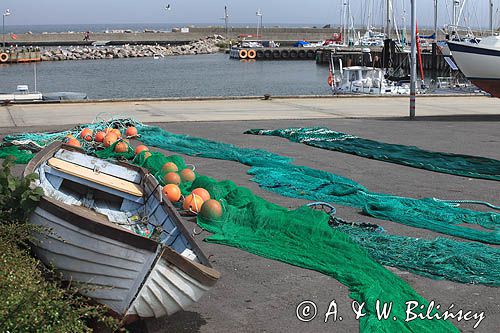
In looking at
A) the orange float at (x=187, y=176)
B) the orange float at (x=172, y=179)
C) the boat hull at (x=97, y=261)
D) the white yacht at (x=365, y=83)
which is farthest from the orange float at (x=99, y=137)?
the white yacht at (x=365, y=83)

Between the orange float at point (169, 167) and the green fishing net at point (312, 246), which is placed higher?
the orange float at point (169, 167)

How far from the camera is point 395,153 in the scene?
1508 centimetres

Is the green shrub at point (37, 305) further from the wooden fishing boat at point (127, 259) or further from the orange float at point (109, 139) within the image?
the orange float at point (109, 139)

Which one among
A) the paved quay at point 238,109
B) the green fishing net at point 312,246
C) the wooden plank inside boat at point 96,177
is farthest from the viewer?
the paved quay at point 238,109

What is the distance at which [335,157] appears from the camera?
15039mm

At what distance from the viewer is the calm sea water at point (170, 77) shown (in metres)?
57.4

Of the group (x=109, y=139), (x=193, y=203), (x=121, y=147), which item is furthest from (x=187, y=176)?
(x=109, y=139)

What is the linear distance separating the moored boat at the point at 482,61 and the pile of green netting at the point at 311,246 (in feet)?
49.9

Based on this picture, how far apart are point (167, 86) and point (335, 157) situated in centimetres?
4848

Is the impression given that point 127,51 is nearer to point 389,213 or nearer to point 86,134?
point 86,134

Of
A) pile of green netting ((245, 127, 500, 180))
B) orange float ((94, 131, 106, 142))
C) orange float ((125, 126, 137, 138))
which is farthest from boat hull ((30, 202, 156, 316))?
orange float ((125, 126, 137, 138))

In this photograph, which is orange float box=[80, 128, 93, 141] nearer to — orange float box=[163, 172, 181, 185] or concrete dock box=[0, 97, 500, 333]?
concrete dock box=[0, 97, 500, 333]

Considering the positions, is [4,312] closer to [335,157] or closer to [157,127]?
[335,157]

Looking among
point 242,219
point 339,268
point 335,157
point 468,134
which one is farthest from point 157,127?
point 339,268
